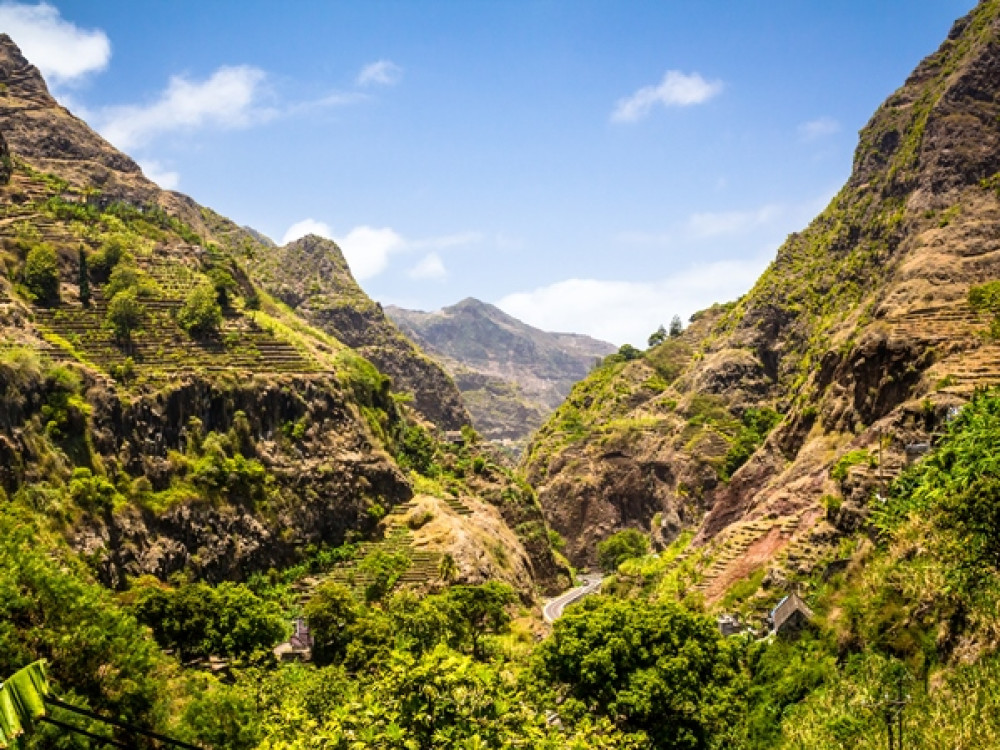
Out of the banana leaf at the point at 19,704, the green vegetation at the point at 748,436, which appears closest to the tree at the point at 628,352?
the green vegetation at the point at 748,436

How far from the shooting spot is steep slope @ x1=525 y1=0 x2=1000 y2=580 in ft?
164

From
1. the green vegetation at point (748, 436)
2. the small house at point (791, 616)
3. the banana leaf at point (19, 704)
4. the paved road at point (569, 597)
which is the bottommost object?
the paved road at point (569, 597)

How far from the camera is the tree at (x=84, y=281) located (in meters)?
71.3

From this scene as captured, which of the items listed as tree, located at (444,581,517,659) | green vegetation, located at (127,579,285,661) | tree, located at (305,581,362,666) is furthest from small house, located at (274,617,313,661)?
tree, located at (444,581,517,659)

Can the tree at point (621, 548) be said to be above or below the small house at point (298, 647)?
below

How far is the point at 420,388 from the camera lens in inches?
6270

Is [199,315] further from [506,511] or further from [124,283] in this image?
[506,511]

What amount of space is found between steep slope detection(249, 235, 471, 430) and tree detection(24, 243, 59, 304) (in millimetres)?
78779

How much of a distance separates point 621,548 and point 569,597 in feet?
58.4

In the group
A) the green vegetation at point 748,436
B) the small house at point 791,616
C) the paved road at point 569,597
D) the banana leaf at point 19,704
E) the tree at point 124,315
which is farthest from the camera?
the green vegetation at point 748,436

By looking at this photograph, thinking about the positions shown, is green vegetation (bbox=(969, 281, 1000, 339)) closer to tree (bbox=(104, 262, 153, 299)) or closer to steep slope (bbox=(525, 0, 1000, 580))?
steep slope (bbox=(525, 0, 1000, 580))

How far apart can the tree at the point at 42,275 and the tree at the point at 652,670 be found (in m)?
58.5

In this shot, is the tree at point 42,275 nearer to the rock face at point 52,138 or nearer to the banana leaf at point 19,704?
the rock face at point 52,138

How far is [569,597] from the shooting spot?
85.1m
